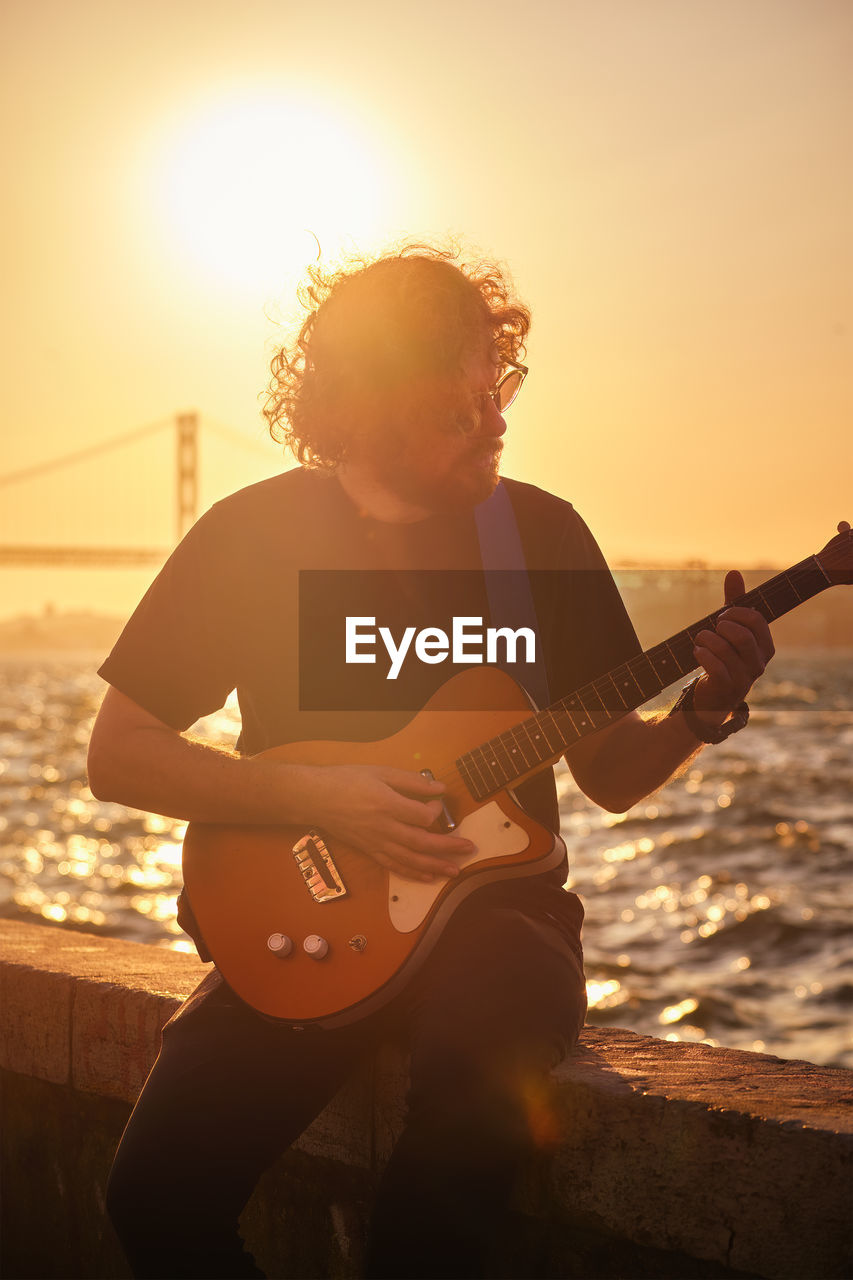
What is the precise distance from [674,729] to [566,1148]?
0.64 m

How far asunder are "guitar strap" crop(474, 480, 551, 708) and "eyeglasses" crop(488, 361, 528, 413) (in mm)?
214

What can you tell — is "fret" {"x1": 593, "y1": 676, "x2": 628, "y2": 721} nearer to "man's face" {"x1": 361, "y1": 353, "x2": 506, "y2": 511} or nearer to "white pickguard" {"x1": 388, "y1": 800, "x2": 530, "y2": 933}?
"white pickguard" {"x1": 388, "y1": 800, "x2": 530, "y2": 933}

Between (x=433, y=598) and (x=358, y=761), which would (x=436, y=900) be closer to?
(x=358, y=761)

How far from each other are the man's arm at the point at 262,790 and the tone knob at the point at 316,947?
0.47 ft

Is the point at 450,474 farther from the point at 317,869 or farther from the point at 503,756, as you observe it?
the point at 317,869

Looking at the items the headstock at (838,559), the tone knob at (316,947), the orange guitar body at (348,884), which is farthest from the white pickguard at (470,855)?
the headstock at (838,559)

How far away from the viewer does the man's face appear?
89.5 inches

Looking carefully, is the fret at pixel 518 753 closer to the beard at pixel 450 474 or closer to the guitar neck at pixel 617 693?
the guitar neck at pixel 617 693

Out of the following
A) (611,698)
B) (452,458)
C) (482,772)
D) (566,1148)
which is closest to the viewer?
(566,1148)

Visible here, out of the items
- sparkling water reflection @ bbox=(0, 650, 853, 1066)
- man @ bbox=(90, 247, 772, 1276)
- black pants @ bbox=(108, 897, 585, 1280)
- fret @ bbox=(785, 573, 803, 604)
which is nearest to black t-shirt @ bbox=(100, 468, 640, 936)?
man @ bbox=(90, 247, 772, 1276)

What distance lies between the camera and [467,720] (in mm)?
2100

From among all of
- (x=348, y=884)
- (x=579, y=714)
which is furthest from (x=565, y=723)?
(x=348, y=884)

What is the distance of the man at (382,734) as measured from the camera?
5.65 ft

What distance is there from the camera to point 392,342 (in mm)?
2336
